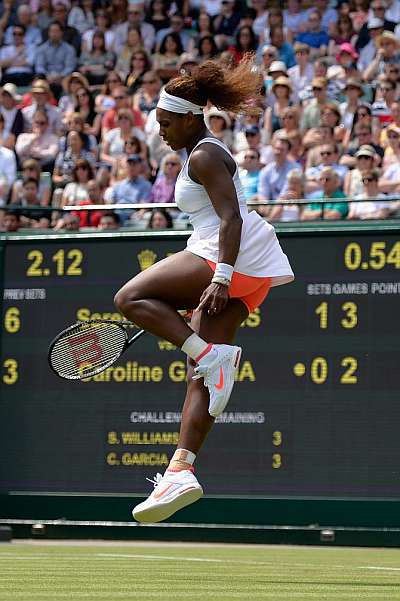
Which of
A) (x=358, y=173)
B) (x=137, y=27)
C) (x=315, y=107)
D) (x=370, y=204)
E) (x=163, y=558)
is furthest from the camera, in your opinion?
(x=137, y=27)

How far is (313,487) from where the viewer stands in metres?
9.40

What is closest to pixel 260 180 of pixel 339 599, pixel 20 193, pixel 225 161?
pixel 20 193

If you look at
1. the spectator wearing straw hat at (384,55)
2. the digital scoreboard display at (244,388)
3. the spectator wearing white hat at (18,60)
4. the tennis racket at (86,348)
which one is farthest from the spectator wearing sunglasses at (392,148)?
the spectator wearing white hat at (18,60)

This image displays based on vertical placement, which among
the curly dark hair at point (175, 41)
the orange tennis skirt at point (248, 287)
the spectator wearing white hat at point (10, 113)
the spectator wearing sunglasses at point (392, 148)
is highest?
the curly dark hair at point (175, 41)

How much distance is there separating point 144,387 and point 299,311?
1253 mm

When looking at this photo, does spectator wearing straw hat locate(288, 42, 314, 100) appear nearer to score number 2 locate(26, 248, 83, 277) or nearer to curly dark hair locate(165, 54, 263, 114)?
score number 2 locate(26, 248, 83, 277)

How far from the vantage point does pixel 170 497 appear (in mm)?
5828

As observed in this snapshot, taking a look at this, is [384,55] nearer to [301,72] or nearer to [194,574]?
[301,72]

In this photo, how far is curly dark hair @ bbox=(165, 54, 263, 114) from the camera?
6262 millimetres

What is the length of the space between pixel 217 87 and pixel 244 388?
365 centimetres

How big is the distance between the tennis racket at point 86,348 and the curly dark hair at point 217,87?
115 cm

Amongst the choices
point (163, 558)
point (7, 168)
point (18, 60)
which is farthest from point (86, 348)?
point (18, 60)

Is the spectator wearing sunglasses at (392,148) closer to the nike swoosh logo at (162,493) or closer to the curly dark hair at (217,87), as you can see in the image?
the curly dark hair at (217,87)

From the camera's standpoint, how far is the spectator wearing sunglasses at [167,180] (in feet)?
40.9
